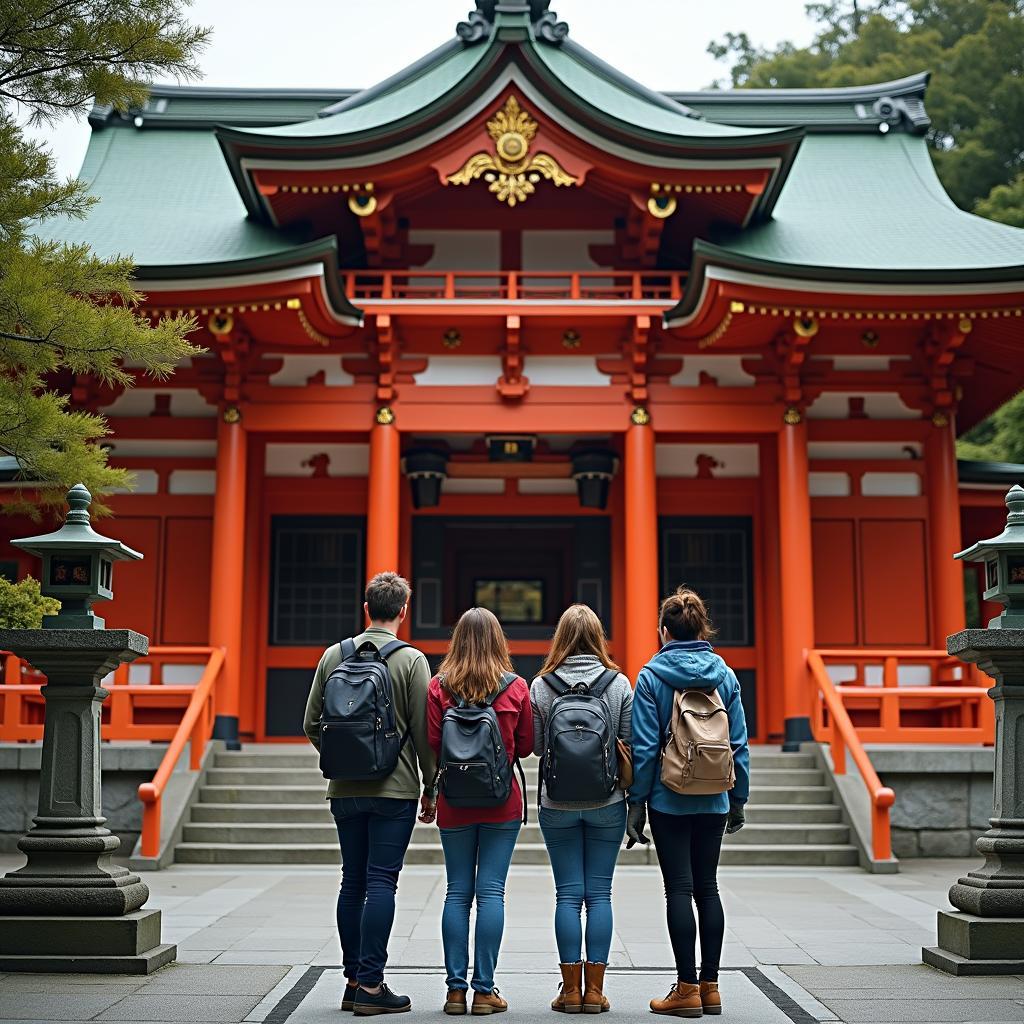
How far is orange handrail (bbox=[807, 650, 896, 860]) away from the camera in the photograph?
10.6 meters

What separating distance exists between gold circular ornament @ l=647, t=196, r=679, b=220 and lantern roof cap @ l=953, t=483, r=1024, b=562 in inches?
310

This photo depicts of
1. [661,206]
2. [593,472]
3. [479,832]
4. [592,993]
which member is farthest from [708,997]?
[661,206]

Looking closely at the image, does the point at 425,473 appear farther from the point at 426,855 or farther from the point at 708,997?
the point at 708,997

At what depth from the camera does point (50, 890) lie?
613 centimetres

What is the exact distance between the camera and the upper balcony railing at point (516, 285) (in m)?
13.8

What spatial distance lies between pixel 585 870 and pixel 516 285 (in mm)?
9522

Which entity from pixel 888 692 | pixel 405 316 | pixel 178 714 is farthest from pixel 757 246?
pixel 178 714

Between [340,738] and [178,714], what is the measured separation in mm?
9296

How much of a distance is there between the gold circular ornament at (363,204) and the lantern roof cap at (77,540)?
7.74 metres

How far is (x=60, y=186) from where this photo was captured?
25.2 ft

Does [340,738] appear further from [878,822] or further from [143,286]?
[143,286]

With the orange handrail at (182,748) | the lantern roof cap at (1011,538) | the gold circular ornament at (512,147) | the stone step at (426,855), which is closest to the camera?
the lantern roof cap at (1011,538)

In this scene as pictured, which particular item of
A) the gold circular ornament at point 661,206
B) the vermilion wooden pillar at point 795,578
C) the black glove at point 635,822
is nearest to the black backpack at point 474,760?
the black glove at point 635,822

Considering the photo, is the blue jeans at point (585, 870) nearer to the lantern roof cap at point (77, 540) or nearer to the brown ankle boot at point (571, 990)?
the brown ankle boot at point (571, 990)
